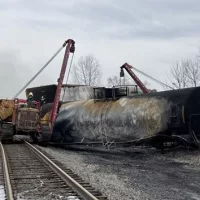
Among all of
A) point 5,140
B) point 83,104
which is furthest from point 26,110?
point 83,104

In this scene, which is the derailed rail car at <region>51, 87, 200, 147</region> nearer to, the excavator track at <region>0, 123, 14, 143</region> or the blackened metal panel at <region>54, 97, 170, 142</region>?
the blackened metal panel at <region>54, 97, 170, 142</region>

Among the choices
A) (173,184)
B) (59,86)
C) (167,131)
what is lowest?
(173,184)

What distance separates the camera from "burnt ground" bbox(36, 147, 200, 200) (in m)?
7.66

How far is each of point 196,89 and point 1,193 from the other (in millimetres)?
9412

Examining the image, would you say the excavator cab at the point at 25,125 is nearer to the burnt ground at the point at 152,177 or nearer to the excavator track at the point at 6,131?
the excavator track at the point at 6,131

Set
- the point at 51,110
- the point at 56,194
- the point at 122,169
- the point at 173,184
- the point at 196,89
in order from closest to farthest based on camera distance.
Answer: the point at 56,194 < the point at 173,184 < the point at 122,169 < the point at 196,89 < the point at 51,110

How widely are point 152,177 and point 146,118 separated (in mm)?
5283

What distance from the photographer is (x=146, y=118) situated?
1508cm

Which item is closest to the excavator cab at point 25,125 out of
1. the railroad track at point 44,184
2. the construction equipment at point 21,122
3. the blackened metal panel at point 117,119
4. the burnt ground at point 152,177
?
the construction equipment at point 21,122

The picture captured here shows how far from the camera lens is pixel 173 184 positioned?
904 centimetres

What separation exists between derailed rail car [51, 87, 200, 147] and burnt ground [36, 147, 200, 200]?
93 centimetres

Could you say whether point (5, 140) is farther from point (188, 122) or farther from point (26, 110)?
point (188, 122)

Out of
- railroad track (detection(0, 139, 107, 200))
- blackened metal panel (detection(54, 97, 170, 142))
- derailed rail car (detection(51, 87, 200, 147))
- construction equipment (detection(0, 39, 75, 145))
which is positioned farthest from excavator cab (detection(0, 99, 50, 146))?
railroad track (detection(0, 139, 107, 200))

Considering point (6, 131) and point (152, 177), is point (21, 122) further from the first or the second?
point (152, 177)
